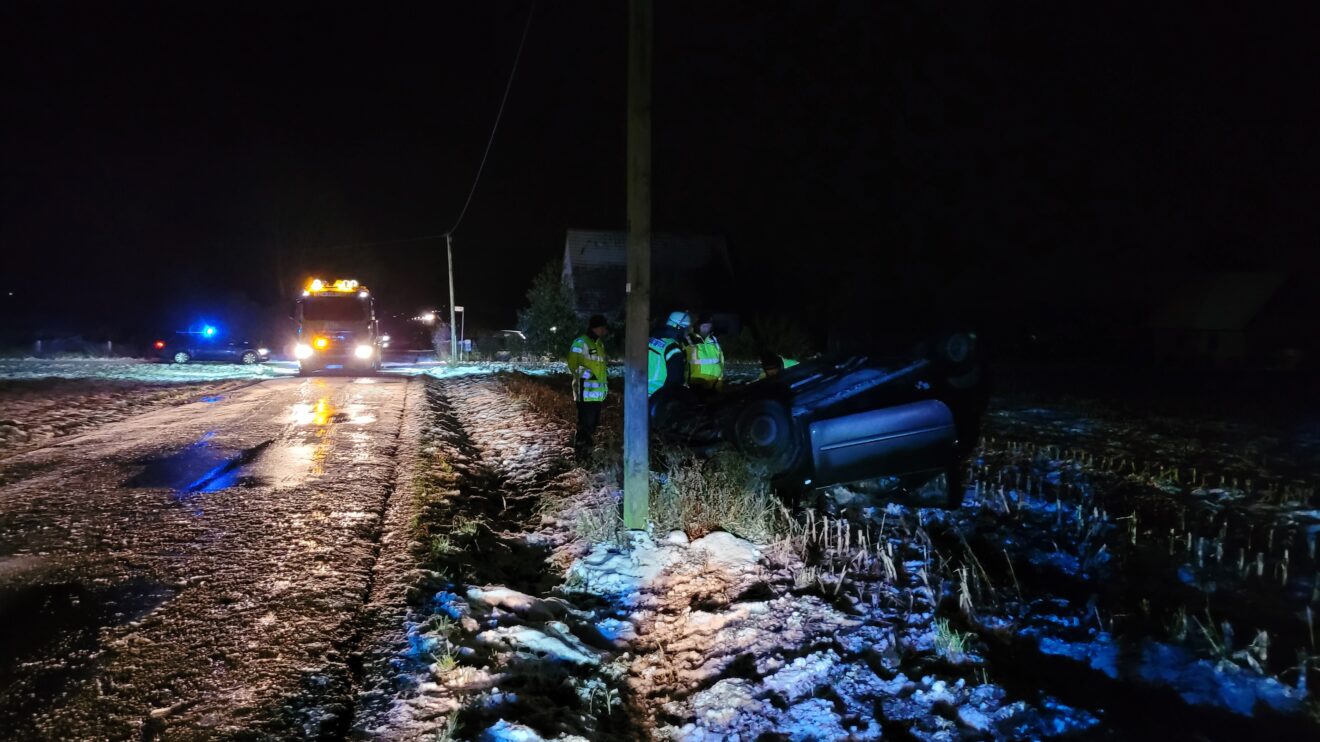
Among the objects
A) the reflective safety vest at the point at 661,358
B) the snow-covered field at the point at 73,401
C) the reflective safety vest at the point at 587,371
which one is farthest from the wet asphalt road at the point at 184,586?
the reflective safety vest at the point at 661,358

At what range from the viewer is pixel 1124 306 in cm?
4069

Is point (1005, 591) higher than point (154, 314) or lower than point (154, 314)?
lower

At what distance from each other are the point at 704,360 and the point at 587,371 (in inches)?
53.3

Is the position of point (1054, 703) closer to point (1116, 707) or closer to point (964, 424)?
point (1116, 707)

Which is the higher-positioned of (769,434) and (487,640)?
(769,434)

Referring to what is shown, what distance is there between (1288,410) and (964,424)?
47.5ft

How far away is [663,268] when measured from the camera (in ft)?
147

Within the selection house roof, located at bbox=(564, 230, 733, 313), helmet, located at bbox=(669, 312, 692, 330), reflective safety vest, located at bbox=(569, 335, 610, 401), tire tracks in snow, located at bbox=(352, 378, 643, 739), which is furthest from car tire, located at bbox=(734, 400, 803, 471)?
house roof, located at bbox=(564, 230, 733, 313)

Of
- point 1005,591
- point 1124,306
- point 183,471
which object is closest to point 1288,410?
point 1005,591

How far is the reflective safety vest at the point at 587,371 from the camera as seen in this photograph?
8672 mm

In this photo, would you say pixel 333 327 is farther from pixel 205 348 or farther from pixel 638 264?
pixel 638 264

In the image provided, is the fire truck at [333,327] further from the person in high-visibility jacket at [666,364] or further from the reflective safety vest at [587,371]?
the person in high-visibility jacket at [666,364]

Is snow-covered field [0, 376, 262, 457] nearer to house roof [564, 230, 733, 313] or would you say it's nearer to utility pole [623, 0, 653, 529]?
utility pole [623, 0, 653, 529]

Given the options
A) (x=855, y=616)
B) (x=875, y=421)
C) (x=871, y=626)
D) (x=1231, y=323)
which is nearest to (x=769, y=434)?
(x=875, y=421)
